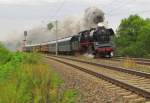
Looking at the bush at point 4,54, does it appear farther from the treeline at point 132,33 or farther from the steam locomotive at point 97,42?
the treeline at point 132,33

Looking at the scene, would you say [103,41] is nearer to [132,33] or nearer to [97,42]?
[97,42]

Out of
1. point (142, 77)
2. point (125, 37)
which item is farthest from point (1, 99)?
point (125, 37)

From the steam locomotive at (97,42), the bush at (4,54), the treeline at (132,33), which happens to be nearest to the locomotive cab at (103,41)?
the steam locomotive at (97,42)

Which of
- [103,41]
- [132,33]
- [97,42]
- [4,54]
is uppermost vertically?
[132,33]

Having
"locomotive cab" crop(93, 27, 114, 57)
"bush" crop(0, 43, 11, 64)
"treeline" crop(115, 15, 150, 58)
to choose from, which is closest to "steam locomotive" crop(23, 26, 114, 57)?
"locomotive cab" crop(93, 27, 114, 57)

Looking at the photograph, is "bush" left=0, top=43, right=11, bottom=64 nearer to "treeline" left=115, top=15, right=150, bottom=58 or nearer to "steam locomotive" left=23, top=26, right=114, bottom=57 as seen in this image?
"steam locomotive" left=23, top=26, right=114, bottom=57

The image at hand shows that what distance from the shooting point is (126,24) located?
10156 centimetres

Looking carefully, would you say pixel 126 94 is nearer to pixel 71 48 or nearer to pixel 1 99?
pixel 1 99

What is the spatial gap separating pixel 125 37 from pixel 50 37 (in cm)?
3525

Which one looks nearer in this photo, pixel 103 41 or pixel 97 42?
pixel 97 42

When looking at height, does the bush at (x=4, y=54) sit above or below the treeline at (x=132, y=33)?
below

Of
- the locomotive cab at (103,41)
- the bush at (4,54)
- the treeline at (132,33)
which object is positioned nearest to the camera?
the bush at (4,54)

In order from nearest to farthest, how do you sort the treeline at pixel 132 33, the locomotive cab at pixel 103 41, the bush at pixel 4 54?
the bush at pixel 4 54 → the locomotive cab at pixel 103 41 → the treeline at pixel 132 33

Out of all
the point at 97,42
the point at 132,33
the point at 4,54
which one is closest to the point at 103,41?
the point at 97,42
